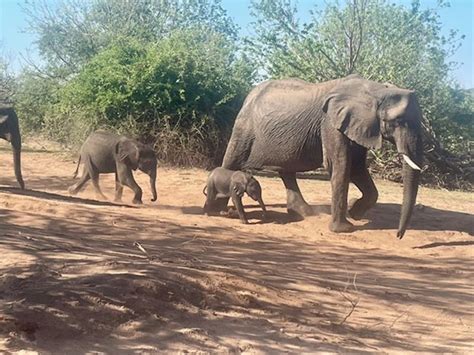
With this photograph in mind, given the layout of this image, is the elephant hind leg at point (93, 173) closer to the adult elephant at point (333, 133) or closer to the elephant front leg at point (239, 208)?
the adult elephant at point (333, 133)

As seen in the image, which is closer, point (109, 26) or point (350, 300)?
point (350, 300)

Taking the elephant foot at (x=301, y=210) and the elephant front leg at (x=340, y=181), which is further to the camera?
the elephant foot at (x=301, y=210)

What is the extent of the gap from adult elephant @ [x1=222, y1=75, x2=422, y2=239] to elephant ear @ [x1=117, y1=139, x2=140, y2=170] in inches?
63.3

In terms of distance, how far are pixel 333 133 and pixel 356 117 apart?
1.54 ft

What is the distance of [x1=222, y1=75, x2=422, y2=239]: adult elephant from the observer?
8.85 metres

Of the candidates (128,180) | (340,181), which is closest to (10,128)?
(128,180)

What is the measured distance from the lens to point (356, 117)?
30.1 ft

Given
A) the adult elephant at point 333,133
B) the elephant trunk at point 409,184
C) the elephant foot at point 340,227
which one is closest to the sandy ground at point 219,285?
the elephant foot at point 340,227

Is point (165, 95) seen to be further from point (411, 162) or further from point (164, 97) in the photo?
point (411, 162)

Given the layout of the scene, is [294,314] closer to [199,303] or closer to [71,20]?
[199,303]

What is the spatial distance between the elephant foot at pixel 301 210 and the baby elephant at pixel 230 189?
1.59ft

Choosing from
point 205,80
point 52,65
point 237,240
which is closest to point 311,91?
point 237,240

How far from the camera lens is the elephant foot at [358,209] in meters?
10.4

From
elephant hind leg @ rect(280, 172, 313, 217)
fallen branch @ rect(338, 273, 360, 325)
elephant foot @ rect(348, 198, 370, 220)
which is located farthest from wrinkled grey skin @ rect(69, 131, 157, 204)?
fallen branch @ rect(338, 273, 360, 325)
